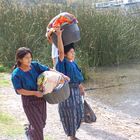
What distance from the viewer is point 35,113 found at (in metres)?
4.84

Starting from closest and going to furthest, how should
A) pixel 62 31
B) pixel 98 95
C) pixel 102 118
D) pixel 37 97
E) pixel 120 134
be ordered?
pixel 37 97
pixel 62 31
pixel 120 134
pixel 102 118
pixel 98 95

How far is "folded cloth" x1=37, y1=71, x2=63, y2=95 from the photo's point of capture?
473cm

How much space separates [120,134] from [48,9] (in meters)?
9.17

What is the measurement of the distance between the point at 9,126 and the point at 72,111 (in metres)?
1.27

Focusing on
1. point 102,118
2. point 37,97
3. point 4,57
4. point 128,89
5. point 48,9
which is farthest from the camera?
point 48,9

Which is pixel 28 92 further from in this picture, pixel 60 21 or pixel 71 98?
pixel 60 21

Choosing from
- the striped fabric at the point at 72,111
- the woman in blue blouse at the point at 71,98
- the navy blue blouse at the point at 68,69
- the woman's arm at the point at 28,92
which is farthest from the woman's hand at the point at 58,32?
the woman's arm at the point at 28,92

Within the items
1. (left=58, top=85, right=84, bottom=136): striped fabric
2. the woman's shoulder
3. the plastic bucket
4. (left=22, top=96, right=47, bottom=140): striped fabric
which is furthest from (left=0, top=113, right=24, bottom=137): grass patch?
the woman's shoulder

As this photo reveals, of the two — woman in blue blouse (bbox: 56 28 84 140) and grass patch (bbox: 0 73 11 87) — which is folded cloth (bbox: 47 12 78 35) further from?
grass patch (bbox: 0 73 11 87)

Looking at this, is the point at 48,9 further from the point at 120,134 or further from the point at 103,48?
the point at 120,134

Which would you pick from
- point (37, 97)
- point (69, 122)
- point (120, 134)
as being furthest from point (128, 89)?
point (37, 97)

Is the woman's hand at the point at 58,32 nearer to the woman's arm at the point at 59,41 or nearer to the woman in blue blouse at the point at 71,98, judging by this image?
the woman's arm at the point at 59,41

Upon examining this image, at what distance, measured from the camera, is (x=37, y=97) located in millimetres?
4832

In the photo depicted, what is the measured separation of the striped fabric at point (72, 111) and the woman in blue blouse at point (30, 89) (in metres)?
0.58
